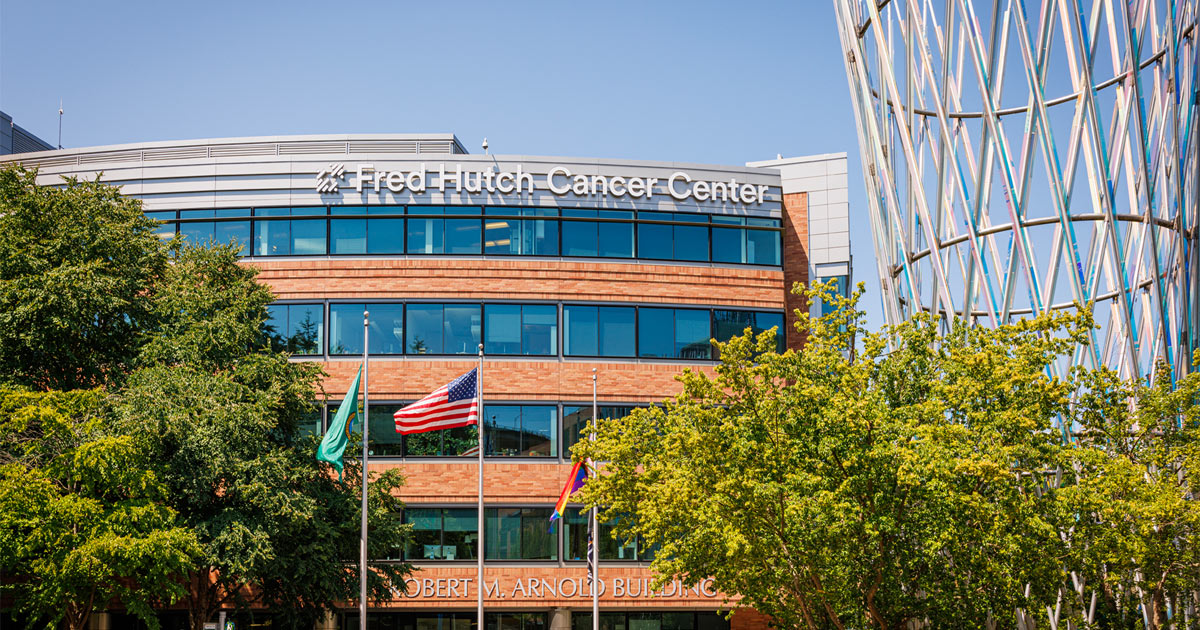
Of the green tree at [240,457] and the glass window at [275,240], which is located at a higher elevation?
the glass window at [275,240]

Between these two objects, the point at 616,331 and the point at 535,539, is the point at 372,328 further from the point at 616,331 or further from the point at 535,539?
the point at 535,539

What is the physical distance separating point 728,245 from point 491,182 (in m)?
9.56

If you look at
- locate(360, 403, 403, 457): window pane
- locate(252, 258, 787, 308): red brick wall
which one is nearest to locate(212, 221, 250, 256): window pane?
locate(252, 258, 787, 308): red brick wall

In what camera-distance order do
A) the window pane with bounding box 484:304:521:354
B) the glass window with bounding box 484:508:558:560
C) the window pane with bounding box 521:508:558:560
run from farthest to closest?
the window pane with bounding box 484:304:521:354
the window pane with bounding box 521:508:558:560
the glass window with bounding box 484:508:558:560

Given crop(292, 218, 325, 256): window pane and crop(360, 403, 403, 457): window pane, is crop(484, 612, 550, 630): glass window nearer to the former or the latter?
crop(360, 403, 403, 457): window pane

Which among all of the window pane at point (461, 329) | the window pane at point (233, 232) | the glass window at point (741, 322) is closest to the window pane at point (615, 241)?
the glass window at point (741, 322)

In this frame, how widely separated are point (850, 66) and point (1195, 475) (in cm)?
1884

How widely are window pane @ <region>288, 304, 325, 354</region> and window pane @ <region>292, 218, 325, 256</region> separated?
2.13 metres

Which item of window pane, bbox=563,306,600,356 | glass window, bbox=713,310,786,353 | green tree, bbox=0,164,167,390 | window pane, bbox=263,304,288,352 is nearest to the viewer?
green tree, bbox=0,164,167,390

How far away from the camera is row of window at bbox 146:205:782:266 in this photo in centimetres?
4391

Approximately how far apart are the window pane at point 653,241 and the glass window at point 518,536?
421 inches

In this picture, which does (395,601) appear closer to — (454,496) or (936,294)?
(454,496)

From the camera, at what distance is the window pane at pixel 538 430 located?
42812mm

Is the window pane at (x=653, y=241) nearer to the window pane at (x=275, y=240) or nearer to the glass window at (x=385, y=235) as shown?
the glass window at (x=385, y=235)
